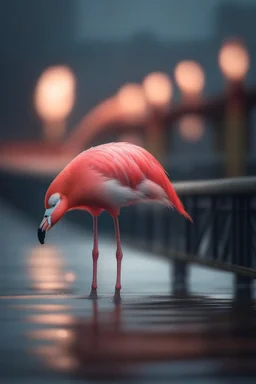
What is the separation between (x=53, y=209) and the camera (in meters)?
9.46

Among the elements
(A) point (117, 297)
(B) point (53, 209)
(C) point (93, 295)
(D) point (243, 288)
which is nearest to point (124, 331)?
(B) point (53, 209)

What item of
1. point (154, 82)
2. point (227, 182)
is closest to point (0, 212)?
point (154, 82)

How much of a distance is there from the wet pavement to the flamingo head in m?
0.59

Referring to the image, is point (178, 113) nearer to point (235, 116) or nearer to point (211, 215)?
point (235, 116)

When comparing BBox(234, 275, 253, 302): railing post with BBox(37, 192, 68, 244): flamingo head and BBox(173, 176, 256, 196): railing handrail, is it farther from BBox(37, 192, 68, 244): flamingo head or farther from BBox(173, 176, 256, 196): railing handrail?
BBox(37, 192, 68, 244): flamingo head

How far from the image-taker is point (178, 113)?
152 feet

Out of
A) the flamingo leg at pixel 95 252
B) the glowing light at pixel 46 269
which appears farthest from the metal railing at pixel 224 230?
the glowing light at pixel 46 269

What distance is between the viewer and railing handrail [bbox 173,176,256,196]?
34.3ft

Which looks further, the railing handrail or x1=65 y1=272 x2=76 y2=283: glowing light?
x1=65 y1=272 x2=76 y2=283: glowing light

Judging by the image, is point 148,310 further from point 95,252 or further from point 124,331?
point 95,252

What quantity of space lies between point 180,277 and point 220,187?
2.17m

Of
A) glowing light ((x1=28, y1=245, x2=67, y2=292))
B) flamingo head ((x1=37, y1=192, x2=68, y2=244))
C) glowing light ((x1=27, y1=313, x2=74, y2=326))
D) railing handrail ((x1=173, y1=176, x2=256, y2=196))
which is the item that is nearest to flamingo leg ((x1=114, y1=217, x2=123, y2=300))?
flamingo head ((x1=37, y1=192, x2=68, y2=244))

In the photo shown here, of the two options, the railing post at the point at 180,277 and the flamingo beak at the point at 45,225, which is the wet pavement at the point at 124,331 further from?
the flamingo beak at the point at 45,225

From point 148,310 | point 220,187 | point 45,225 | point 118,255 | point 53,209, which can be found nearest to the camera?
point 148,310
